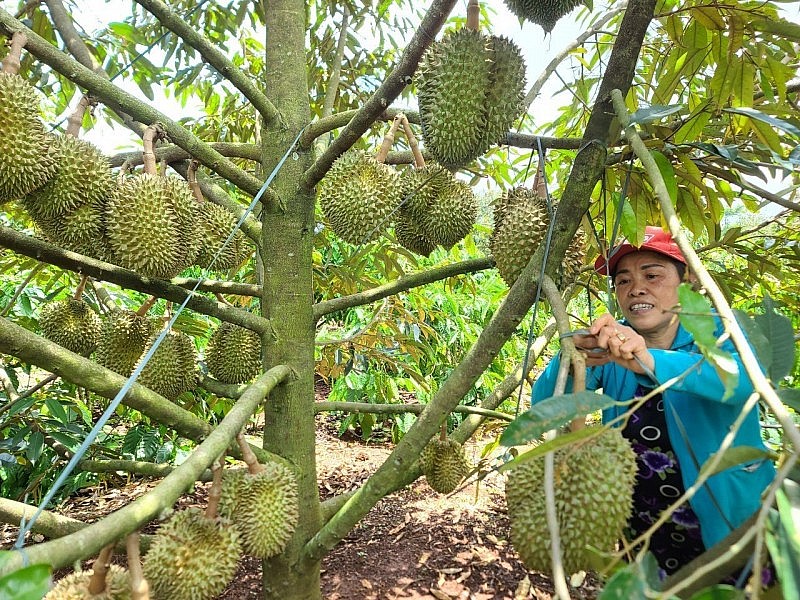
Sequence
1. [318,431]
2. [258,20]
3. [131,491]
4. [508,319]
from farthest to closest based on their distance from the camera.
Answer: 1. [318,431]
2. [131,491]
3. [258,20]
4. [508,319]

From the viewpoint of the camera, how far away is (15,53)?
1116 mm

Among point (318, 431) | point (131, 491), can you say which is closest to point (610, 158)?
point (131, 491)

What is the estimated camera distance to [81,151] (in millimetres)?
1269

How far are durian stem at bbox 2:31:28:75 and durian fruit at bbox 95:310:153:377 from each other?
2.61ft

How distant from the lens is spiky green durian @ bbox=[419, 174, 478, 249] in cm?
143

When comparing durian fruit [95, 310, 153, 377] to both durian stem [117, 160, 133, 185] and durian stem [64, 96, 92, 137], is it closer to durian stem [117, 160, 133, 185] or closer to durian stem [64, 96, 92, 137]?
durian stem [117, 160, 133, 185]

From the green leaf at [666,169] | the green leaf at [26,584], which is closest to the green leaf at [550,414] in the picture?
the green leaf at [26,584]

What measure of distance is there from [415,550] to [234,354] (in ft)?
4.56

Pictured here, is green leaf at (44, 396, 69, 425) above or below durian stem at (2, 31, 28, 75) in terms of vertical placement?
below

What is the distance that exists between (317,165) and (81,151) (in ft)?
1.79

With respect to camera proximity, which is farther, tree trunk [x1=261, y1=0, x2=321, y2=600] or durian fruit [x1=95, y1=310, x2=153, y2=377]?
durian fruit [x1=95, y1=310, x2=153, y2=377]

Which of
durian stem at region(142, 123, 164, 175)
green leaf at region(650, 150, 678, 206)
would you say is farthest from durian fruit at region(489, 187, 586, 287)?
durian stem at region(142, 123, 164, 175)

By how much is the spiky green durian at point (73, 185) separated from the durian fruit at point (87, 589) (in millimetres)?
818

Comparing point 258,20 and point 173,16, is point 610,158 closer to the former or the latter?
point 173,16
